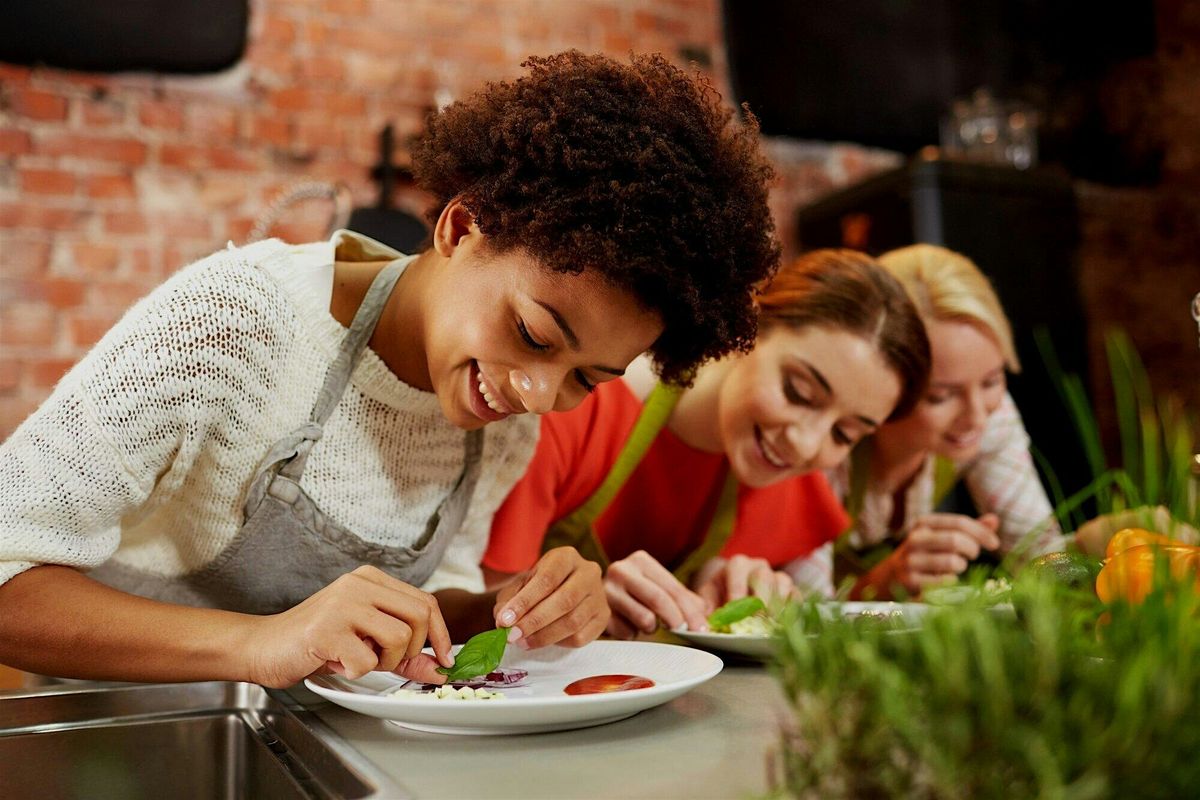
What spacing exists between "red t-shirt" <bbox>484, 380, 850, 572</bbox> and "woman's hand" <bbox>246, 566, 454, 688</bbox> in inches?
29.4

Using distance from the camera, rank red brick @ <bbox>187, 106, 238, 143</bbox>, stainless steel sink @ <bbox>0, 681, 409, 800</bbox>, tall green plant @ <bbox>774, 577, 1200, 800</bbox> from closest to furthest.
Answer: tall green plant @ <bbox>774, 577, 1200, 800</bbox> → stainless steel sink @ <bbox>0, 681, 409, 800</bbox> → red brick @ <bbox>187, 106, 238, 143</bbox>

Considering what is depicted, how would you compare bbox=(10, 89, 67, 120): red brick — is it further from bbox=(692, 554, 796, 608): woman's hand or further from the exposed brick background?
bbox=(692, 554, 796, 608): woman's hand

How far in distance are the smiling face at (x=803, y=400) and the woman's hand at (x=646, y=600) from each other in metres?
0.41

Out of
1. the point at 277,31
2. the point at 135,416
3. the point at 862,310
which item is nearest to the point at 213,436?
the point at 135,416

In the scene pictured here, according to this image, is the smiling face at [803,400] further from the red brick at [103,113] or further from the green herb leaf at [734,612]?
the red brick at [103,113]

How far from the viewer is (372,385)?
1.16 m

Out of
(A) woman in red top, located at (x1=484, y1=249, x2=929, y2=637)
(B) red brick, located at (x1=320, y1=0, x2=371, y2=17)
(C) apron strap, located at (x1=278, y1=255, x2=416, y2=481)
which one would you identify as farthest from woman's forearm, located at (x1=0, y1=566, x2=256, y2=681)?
(B) red brick, located at (x1=320, y1=0, x2=371, y2=17)

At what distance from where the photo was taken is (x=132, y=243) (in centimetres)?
261

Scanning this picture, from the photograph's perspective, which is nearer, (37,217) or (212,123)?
(37,217)

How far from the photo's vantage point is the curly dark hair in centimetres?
95

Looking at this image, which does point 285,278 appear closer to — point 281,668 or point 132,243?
point 281,668

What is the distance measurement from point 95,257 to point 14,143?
32 cm

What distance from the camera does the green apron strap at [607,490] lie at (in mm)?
1635

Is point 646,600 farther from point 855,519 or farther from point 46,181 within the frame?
point 46,181
